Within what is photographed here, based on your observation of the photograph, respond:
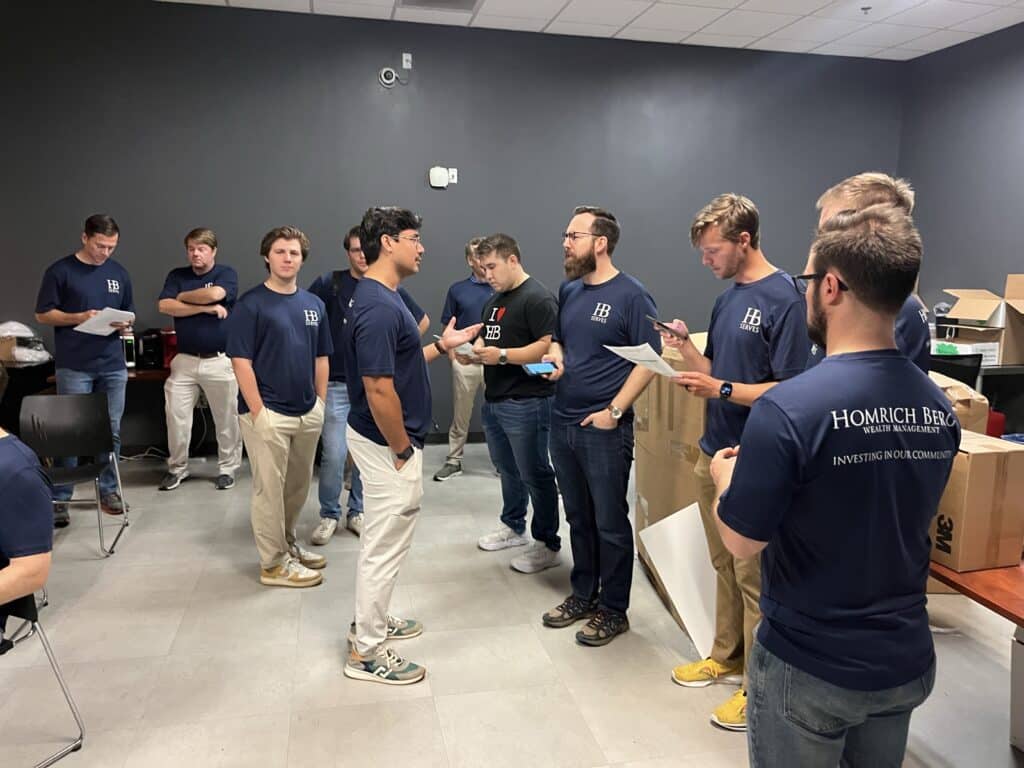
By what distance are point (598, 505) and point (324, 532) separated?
5.68 feet

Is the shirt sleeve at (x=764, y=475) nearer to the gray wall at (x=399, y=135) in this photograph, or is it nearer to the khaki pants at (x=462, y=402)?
the khaki pants at (x=462, y=402)

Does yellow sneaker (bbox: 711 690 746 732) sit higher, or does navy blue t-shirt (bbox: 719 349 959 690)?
navy blue t-shirt (bbox: 719 349 959 690)

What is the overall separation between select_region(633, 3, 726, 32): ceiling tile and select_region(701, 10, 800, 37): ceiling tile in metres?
0.09

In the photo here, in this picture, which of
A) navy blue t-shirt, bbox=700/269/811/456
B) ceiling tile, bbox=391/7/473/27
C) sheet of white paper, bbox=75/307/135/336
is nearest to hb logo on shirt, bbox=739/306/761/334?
navy blue t-shirt, bbox=700/269/811/456

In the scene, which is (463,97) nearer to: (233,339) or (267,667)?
(233,339)

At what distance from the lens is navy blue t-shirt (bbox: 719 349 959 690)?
1.11 metres

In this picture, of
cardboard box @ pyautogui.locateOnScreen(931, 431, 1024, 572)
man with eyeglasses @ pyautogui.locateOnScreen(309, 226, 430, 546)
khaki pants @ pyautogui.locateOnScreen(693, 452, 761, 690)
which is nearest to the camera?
cardboard box @ pyautogui.locateOnScreen(931, 431, 1024, 572)

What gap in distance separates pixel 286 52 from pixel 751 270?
172 inches

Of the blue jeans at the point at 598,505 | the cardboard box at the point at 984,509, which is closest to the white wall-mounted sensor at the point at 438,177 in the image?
the blue jeans at the point at 598,505

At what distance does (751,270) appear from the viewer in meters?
2.24

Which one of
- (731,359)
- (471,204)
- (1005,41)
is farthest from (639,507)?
(1005,41)

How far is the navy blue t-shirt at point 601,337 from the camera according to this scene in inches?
107

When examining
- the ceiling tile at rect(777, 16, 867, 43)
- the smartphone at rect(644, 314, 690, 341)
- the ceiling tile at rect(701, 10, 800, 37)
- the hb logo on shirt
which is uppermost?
the ceiling tile at rect(701, 10, 800, 37)

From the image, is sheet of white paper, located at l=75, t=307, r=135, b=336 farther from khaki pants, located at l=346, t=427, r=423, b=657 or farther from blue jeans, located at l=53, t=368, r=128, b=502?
khaki pants, located at l=346, t=427, r=423, b=657
